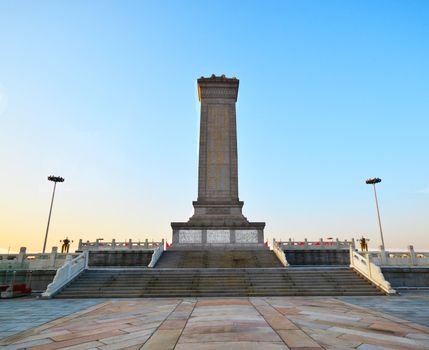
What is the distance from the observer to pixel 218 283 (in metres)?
15.5

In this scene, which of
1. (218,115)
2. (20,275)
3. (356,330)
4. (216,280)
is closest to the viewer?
(356,330)

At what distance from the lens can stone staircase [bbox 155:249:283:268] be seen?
69.2ft

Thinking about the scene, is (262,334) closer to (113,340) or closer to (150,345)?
(150,345)

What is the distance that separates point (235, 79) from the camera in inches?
1439

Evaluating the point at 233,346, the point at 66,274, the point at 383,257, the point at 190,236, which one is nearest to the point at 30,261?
the point at 66,274

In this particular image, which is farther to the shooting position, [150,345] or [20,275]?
[20,275]

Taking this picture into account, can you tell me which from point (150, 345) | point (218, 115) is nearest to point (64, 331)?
point (150, 345)

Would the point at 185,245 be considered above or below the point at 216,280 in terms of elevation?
above

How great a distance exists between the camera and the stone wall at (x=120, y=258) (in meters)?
24.2

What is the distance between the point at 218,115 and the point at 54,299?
86.0ft

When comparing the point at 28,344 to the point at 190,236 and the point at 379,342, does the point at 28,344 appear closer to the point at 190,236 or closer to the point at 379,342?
the point at 379,342

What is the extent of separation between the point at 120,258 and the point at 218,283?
477 inches

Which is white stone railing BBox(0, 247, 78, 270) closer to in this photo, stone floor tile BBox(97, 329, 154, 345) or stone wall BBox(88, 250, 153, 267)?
stone wall BBox(88, 250, 153, 267)

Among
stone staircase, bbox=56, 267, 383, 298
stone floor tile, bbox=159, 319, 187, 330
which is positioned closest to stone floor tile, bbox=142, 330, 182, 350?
stone floor tile, bbox=159, 319, 187, 330
